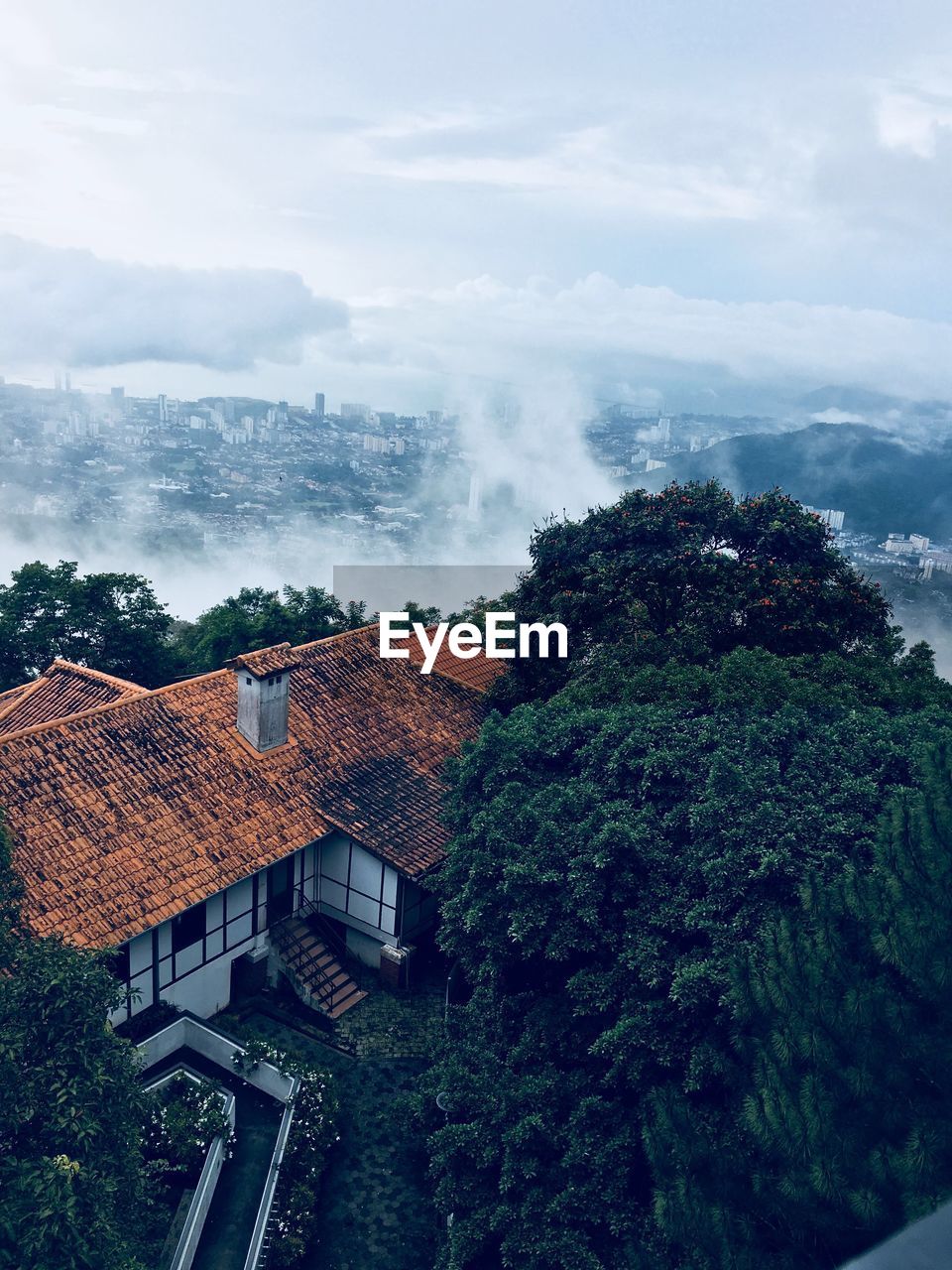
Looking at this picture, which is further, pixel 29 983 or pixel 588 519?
pixel 588 519

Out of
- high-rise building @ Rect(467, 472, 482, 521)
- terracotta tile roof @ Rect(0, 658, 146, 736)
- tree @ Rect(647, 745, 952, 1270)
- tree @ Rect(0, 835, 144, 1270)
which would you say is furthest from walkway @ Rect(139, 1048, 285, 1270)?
high-rise building @ Rect(467, 472, 482, 521)

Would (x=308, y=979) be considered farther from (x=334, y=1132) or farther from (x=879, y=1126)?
(x=879, y=1126)

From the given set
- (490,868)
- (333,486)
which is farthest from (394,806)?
(333,486)

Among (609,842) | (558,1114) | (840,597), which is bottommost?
(558,1114)

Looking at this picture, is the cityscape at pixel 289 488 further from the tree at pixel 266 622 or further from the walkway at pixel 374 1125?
the walkway at pixel 374 1125

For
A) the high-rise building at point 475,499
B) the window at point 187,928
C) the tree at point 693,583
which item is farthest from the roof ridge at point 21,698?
the high-rise building at point 475,499

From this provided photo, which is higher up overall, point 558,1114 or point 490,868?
point 490,868
